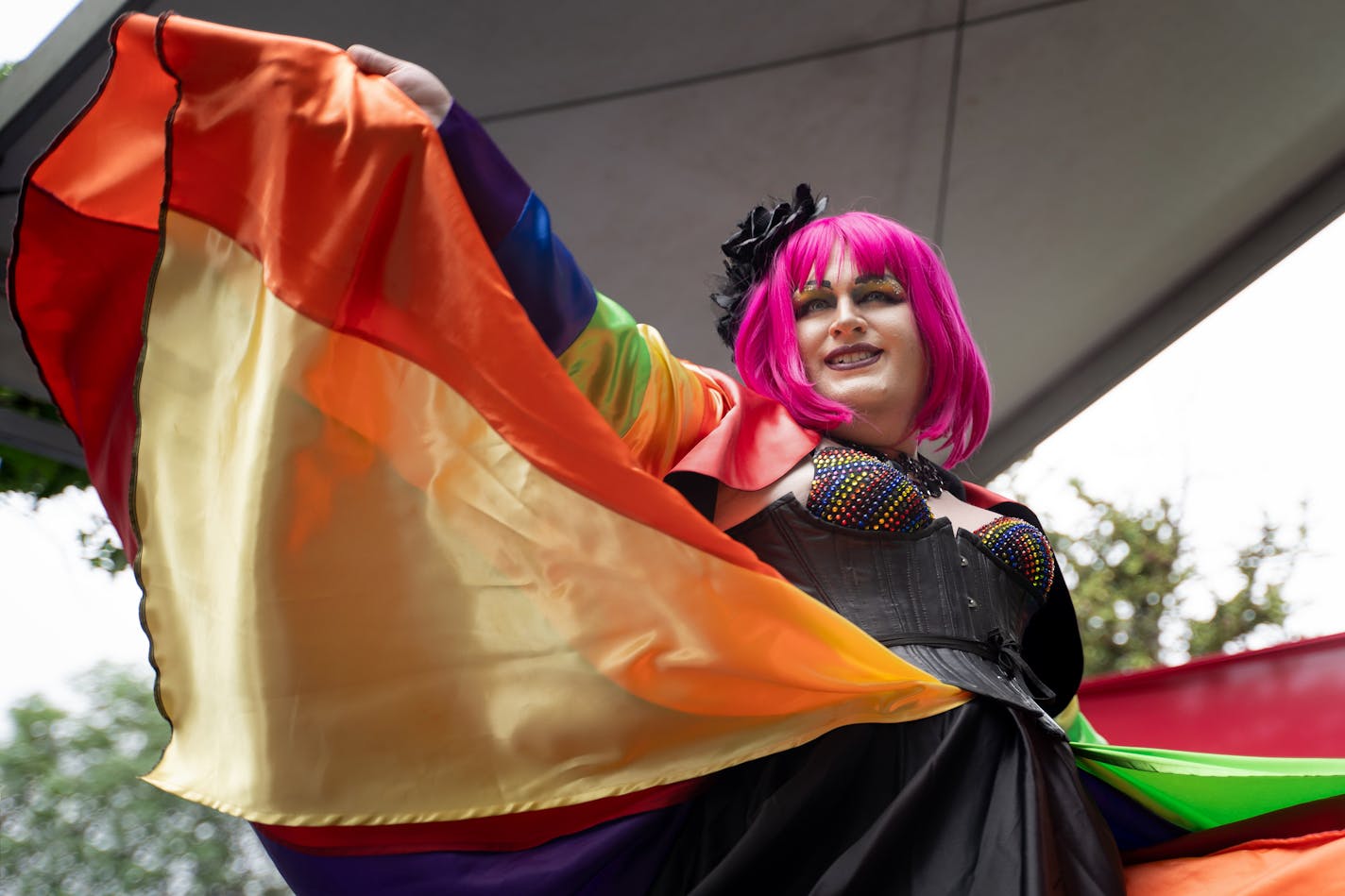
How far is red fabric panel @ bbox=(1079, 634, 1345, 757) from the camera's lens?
1.94 m

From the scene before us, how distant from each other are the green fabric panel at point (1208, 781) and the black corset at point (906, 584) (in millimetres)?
126

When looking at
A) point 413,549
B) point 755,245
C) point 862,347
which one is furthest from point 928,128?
point 413,549

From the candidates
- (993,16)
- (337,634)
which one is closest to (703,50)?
(993,16)

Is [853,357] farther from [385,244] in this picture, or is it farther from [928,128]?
[928,128]

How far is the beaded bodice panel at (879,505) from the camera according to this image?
62.7 inches

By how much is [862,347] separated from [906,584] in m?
0.38

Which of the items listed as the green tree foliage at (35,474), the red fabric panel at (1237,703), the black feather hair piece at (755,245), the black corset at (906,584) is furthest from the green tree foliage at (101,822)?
the black corset at (906,584)

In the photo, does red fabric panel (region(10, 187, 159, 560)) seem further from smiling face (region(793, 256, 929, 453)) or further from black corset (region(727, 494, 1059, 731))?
smiling face (region(793, 256, 929, 453))

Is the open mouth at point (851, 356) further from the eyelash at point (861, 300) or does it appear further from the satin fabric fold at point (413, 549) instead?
the satin fabric fold at point (413, 549)

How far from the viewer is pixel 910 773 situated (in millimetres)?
1352

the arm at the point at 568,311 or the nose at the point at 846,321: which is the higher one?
the nose at the point at 846,321

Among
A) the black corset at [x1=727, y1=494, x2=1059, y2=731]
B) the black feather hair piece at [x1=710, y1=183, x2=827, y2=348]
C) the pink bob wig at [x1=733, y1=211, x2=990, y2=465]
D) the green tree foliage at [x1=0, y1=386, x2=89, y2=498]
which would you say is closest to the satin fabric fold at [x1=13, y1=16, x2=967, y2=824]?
the black corset at [x1=727, y1=494, x2=1059, y2=731]

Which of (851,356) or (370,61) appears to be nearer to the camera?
(370,61)

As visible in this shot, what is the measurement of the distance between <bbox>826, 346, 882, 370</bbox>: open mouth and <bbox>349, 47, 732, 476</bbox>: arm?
0.62 ft
